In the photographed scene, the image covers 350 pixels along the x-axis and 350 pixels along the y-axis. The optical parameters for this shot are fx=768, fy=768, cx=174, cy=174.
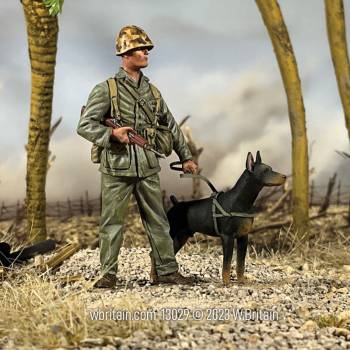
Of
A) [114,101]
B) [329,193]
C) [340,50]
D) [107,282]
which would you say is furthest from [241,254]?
[329,193]

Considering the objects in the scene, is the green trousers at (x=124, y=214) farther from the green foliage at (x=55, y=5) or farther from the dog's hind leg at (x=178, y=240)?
the green foliage at (x=55, y=5)

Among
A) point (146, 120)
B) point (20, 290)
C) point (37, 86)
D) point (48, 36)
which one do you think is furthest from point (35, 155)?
point (20, 290)

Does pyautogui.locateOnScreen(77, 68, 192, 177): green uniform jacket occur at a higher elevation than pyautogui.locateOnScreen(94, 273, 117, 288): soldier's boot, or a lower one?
higher

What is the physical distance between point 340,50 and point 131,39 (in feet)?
15.5

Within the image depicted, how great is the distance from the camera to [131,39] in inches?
276

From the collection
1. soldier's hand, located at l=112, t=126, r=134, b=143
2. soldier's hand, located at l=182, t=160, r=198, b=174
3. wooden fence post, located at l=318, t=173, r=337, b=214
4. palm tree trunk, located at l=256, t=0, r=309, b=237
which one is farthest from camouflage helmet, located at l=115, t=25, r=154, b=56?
wooden fence post, located at l=318, t=173, r=337, b=214

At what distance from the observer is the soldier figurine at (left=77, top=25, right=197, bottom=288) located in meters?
7.01

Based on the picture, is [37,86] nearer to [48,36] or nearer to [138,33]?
[48,36]

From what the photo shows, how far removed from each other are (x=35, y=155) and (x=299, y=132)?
365 cm

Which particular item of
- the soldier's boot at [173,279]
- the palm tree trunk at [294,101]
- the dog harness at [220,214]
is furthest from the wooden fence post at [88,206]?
the dog harness at [220,214]

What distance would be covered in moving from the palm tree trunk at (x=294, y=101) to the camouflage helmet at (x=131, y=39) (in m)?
3.98

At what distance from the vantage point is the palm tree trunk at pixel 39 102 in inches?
389

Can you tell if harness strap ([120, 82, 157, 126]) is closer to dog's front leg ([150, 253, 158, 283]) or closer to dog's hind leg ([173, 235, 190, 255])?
dog's hind leg ([173, 235, 190, 255])

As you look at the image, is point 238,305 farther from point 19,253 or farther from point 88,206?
point 88,206
